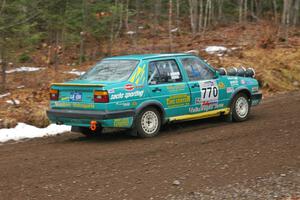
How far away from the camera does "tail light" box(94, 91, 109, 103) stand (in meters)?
9.54

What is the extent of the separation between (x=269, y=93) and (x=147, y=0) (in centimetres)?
1902

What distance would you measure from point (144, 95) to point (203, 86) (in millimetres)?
1574

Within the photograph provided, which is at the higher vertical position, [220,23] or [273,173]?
[220,23]

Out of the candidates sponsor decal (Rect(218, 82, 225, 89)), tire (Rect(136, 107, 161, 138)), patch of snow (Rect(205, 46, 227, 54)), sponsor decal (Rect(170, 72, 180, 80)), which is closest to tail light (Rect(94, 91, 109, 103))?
tire (Rect(136, 107, 161, 138))

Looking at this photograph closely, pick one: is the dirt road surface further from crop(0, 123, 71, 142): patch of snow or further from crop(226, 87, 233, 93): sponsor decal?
crop(226, 87, 233, 93): sponsor decal

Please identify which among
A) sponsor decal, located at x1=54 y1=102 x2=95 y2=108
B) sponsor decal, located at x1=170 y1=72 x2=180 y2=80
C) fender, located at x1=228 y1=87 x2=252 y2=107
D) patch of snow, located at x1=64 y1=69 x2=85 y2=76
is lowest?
sponsor decal, located at x1=54 y1=102 x2=95 y2=108

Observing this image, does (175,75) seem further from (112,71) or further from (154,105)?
(112,71)

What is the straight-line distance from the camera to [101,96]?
957 cm

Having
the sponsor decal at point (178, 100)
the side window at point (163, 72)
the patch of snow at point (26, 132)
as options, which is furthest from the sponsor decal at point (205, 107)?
the patch of snow at point (26, 132)

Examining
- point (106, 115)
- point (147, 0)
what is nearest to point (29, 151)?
point (106, 115)

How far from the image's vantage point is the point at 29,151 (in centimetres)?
944

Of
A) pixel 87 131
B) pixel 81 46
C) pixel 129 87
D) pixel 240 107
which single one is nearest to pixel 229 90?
pixel 240 107

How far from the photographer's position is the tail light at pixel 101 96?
954 cm

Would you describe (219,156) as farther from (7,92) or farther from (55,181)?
(7,92)
